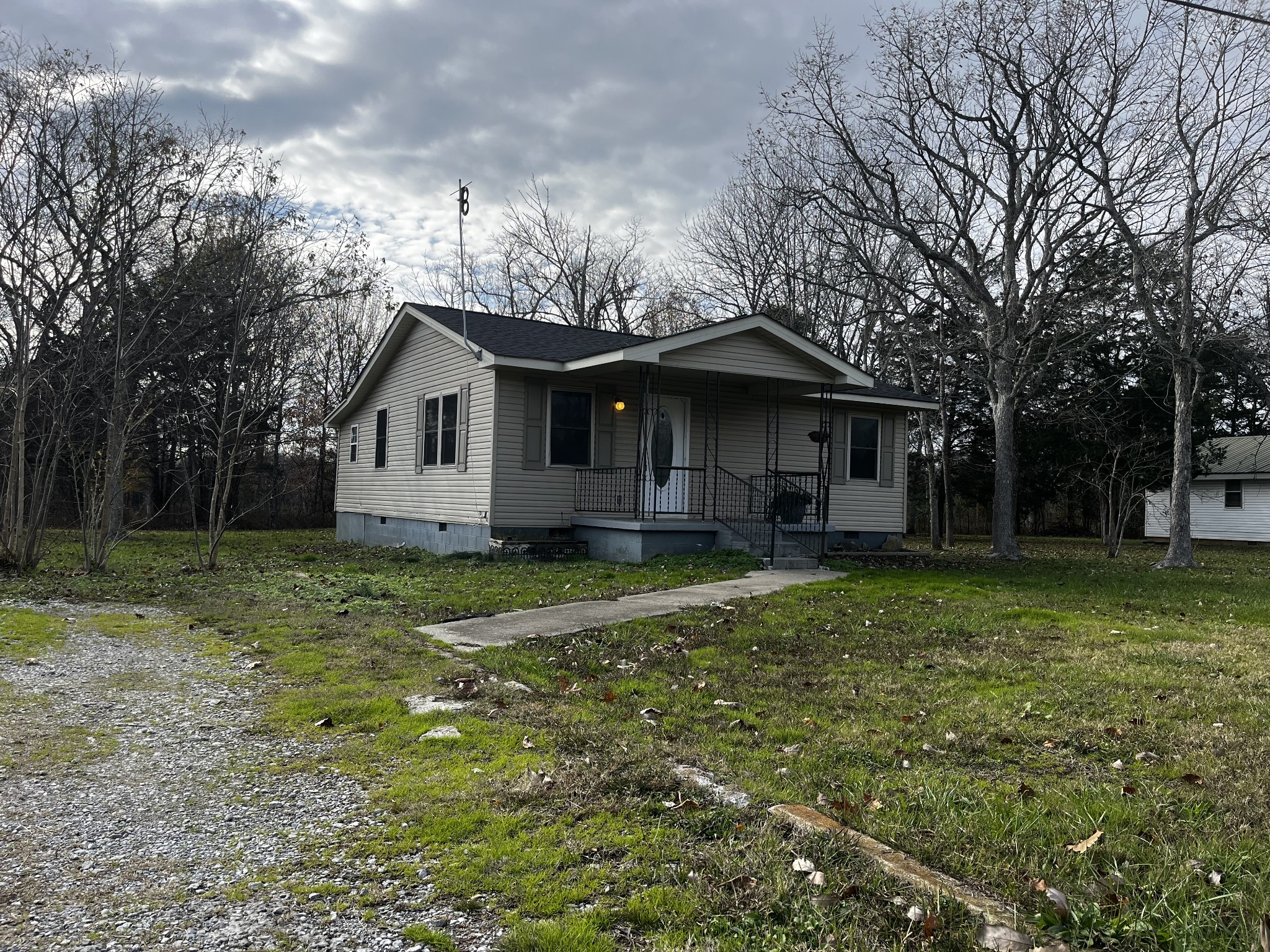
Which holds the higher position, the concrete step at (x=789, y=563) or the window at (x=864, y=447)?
the window at (x=864, y=447)

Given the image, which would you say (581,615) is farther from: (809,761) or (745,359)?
(745,359)

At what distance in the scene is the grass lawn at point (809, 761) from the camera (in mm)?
2605

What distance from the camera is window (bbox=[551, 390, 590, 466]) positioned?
48.4ft

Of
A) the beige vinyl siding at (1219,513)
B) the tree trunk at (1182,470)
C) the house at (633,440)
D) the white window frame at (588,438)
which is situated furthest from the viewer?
the beige vinyl siding at (1219,513)

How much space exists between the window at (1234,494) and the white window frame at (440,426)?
29.0 meters

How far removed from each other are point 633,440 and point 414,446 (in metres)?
4.74

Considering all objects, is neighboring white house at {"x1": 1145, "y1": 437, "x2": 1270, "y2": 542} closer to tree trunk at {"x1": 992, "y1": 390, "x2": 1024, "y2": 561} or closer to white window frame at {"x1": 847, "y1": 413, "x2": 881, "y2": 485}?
tree trunk at {"x1": 992, "y1": 390, "x2": 1024, "y2": 561}

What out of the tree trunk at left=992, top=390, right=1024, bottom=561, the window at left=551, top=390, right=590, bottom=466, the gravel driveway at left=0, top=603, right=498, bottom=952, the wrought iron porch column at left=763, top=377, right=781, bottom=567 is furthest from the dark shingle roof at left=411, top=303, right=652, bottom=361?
the gravel driveway at left=0, top=603, right=498, bottom=952

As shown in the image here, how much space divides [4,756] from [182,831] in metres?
1.53

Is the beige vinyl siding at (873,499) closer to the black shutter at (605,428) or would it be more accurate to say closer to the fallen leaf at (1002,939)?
the black shutter at (605,428)

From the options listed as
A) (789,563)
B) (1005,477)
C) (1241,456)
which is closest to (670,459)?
(789,563)

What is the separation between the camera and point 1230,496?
31.6 metres

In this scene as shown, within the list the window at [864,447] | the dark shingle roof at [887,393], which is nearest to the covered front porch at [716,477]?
the dark shingle roof at [887,393]

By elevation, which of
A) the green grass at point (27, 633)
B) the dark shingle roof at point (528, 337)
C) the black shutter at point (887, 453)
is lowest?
the green grass at point (27, 633)
